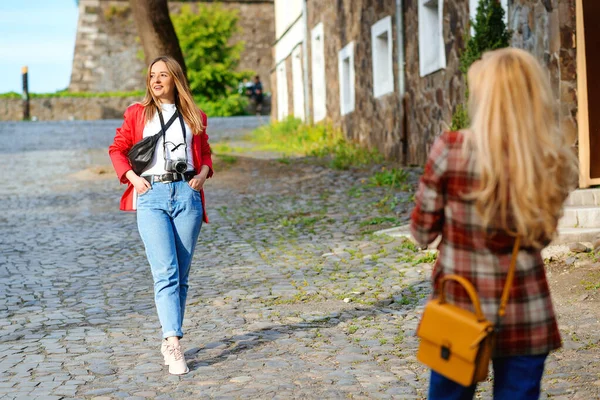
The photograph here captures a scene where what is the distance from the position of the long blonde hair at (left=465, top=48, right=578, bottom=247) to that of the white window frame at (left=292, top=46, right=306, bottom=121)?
22265 millimetres

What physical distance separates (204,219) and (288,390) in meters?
Result: 1.32

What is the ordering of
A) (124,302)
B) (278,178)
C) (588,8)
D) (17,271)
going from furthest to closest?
(278,178) → (588,8) → (17,271) → (124,302)

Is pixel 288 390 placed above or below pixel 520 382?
below

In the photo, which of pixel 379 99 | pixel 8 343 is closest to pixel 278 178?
pixel 379 99

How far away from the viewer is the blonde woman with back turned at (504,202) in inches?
115

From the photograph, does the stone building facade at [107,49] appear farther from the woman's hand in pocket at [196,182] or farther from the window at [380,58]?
the woman's hand in pocket at [196,182]

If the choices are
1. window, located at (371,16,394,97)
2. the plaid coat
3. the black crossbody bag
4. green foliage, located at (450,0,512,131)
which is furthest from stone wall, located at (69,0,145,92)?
the plaid coat

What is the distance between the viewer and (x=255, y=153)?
20969mm

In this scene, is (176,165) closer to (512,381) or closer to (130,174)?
(130,174)

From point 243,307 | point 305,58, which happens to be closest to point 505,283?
point 243,307

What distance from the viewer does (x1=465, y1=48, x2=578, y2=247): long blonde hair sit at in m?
2.92

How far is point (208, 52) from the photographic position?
4125cm

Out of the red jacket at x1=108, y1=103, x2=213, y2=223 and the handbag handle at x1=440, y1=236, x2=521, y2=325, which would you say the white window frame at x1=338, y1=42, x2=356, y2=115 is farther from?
the handbag handle at x1=440, y1=236, x2=521, y2=325

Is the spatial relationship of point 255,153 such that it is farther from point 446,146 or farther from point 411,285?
point 446,146
